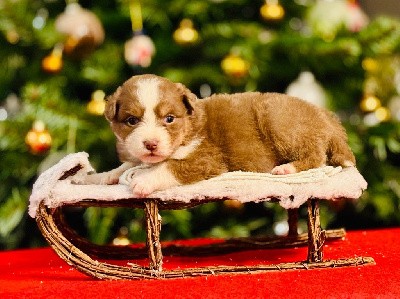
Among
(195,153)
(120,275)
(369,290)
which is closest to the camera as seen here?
(369,290)

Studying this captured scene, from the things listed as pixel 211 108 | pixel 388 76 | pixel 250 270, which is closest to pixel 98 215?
pixel 211 108

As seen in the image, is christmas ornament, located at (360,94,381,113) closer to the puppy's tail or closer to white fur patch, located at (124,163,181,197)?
the puppy's tail

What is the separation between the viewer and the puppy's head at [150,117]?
4.13 ft

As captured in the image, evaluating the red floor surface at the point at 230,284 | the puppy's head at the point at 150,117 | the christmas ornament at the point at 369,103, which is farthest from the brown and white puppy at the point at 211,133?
the christmas ornament at the point at 369,103

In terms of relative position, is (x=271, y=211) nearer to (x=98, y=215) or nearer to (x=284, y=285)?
(x=98, y=215)

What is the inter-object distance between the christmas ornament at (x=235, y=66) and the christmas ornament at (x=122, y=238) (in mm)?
701

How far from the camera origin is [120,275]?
117 centimetres

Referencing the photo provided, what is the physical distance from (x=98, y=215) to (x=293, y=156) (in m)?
0.94

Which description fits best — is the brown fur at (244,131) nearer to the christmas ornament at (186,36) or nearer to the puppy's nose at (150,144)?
the puppy's nose at (150,144)

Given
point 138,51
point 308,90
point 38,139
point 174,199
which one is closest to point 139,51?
point 138,51

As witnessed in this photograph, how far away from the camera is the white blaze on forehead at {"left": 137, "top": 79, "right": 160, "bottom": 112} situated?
4.18ft

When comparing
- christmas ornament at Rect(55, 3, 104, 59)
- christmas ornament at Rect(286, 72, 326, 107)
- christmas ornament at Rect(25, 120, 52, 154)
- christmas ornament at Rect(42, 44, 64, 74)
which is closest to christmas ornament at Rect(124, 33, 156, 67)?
christmas ornament at Rect(55, 3, 104, 59)

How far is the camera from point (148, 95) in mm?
1278

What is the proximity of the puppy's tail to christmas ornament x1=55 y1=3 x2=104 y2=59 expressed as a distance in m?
0.95
